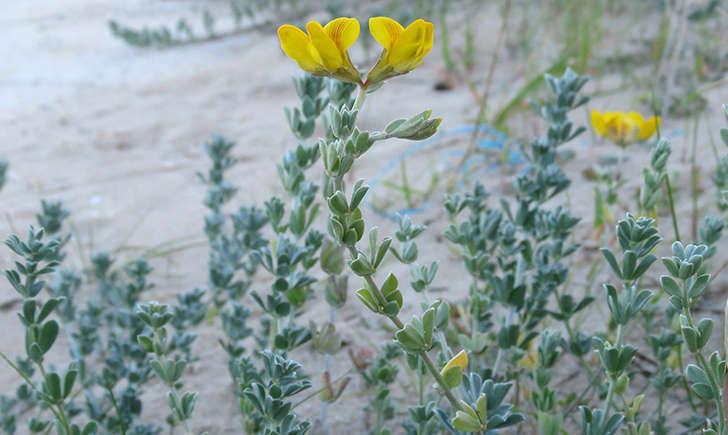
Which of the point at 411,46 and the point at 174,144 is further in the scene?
the point at 174,144

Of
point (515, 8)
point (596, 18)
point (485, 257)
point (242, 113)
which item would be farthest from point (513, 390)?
point (515, 8)

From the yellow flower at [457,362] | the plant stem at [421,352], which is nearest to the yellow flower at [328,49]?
the plant stem at [421,352]

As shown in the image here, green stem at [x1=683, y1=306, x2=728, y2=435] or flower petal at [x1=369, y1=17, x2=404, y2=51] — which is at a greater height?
flower petal at [x1=369, y1=17, x2=404, y2=51]

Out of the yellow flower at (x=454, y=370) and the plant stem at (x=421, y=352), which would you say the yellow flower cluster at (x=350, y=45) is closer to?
the plant stem at (x=421, y=352)

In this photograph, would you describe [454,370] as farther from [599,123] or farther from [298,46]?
[599,123]

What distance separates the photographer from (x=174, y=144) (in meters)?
3.53

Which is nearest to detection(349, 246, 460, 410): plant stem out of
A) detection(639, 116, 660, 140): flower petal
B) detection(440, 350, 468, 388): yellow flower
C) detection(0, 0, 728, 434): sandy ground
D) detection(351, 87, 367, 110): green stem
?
detection(440, 350, 468, 388): yellow flower

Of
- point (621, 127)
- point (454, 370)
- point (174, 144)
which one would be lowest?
point (174, 144)

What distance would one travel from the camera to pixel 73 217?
2.78 meters

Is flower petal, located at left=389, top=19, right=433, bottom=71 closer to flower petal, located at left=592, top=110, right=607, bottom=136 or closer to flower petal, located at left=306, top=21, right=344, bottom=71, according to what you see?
flower petal, located at left=306, top=21, right=344, bottom=71

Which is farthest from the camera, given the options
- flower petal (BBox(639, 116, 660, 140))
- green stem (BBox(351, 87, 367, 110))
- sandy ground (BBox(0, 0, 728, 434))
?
sandy ground (BBox(0, 0, 728, 434))

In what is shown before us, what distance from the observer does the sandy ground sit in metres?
2.06

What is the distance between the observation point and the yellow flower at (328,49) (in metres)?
0.95

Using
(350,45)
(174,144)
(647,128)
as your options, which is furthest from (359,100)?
(174,144)
